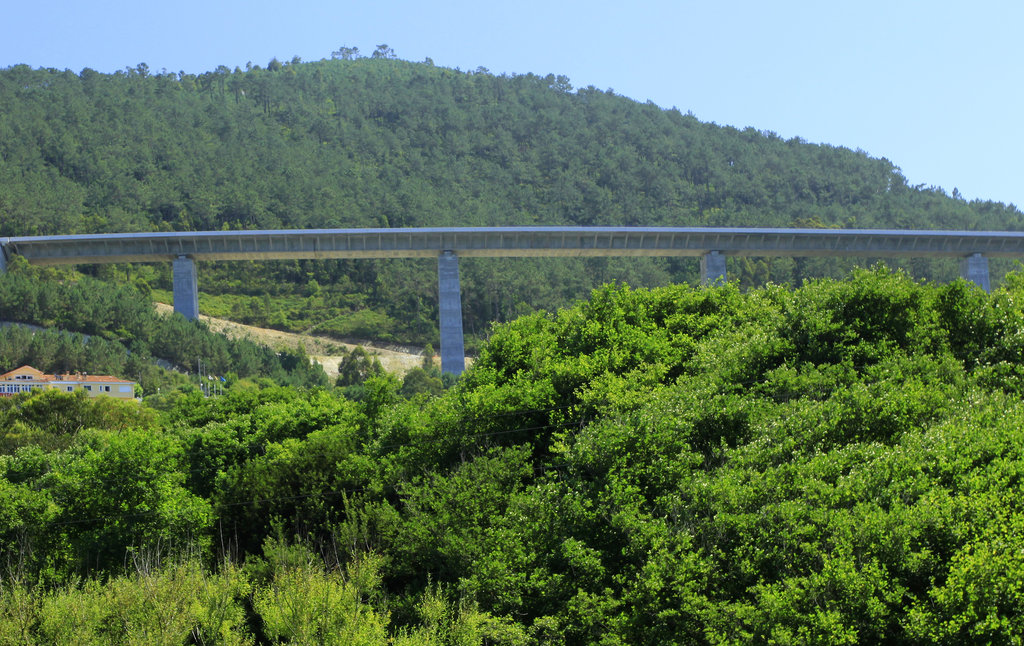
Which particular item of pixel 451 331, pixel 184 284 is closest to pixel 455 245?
pixel 451 331

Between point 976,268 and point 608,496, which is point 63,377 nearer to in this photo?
point 608,496

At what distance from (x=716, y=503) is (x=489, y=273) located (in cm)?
8852

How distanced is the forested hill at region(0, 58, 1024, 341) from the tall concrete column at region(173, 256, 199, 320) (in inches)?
1103

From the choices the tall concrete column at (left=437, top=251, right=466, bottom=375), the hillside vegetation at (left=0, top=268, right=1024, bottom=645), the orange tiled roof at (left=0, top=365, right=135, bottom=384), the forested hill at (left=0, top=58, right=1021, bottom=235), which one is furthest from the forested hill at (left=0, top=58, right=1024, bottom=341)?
the hillside vegetation at (left=0, top=268, right=1024, bottom=645)

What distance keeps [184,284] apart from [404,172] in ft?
245

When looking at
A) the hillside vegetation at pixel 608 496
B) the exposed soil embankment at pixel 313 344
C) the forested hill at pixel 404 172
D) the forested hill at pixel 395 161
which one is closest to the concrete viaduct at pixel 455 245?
the exposed soil embankment at pixel 313 344

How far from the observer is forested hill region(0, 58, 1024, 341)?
357 ft

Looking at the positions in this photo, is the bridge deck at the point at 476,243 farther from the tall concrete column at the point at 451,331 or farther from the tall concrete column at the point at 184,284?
the tall concrete column at the point at 451,331

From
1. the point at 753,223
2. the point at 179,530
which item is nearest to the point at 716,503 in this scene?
the point at 179,530

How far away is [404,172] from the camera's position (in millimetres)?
143000

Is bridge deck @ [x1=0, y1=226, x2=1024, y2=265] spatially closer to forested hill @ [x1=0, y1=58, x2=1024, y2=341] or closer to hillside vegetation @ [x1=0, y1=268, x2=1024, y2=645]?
forested hill @ [x1=0, y1=58, x2=1024, y2=341]

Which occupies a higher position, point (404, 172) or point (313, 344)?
point (404, 172)

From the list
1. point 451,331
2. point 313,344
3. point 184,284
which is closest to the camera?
point 451,331

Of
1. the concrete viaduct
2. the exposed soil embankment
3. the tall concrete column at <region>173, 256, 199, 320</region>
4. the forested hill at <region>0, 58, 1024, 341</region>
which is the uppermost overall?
the forested hill at <region>0, 58, 1024, 341</region>
